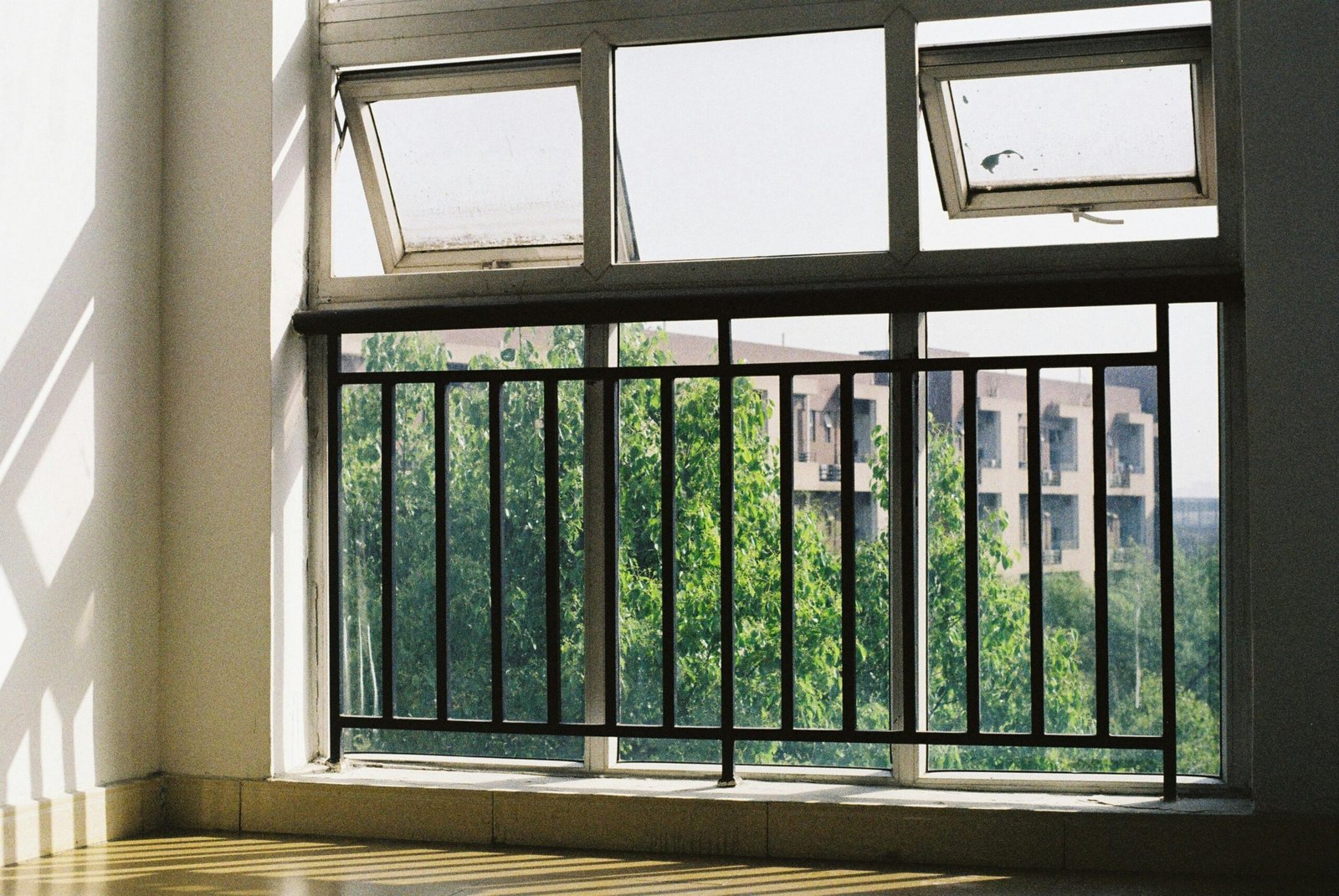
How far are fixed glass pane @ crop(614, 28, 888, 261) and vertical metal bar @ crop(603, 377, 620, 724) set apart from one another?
16.6 inches

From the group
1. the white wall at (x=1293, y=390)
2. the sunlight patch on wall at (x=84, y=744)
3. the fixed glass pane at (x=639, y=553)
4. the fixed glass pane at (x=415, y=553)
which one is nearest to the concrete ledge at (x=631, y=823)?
the fixed glass pane at (x=639, y=553)

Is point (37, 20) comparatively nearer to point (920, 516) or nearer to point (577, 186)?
point (577, 186)

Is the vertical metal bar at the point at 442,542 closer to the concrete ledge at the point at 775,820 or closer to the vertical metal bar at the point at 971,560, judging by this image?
the concrete ledge at the point at 775,820

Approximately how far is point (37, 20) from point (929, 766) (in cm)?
270

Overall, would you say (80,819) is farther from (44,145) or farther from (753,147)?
(753,147)

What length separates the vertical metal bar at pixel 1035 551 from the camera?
2.83 m

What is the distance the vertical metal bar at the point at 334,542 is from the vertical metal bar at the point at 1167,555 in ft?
6.50

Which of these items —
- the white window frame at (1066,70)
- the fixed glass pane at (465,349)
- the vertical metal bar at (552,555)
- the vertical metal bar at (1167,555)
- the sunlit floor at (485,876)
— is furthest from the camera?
the fixed glass pane at (465,349)

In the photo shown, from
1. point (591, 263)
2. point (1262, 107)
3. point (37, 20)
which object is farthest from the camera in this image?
point (591, 263)

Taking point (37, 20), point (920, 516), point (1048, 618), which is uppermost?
point (37, 20)

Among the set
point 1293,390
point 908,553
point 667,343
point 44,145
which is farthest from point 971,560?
point 44,145

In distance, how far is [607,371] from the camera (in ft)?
10.0

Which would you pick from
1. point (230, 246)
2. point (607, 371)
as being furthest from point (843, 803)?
point (230, 246)

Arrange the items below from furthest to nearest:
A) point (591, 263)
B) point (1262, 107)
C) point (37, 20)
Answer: point (591, 263)
point (37, 20)
point (1262, 107)
